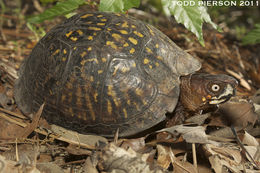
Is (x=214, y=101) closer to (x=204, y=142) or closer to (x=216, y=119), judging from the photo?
(x=216, y=119)

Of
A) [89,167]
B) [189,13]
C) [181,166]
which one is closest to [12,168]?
[89,167]

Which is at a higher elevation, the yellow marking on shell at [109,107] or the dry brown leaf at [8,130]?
the yellow marking on shell at [109,107]

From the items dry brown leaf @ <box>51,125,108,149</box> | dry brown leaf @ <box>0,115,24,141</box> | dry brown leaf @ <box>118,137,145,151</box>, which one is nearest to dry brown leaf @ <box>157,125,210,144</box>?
dry brown leaf @ <box>118,137,145,151</box>

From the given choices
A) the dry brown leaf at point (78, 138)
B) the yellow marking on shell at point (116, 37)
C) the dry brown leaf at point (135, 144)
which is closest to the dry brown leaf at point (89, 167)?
the dry brown leaf at point (78, 138)

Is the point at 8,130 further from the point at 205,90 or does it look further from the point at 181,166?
the point at 205,90

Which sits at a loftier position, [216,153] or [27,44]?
[27,44]

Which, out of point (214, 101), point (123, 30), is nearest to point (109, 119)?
point (123, 30)

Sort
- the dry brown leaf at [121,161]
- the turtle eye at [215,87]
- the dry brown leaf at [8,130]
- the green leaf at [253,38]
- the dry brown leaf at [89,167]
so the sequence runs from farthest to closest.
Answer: the green leaf at [253,38] < the dry brown leaf at [8,130] < the turtle eye at [215,87] < the dry brown leaf at [89,167] < the dry brown leaf at [121,161]

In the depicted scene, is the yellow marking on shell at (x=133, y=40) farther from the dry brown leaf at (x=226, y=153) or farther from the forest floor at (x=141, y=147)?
the dry brown leaf at (x=226, y=153)

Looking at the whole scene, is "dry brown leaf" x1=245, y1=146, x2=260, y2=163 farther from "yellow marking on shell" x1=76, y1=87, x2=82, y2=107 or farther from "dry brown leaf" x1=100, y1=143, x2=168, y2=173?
"yellow marking on shell" x1=76, y1=87, x2=82, y2=107
